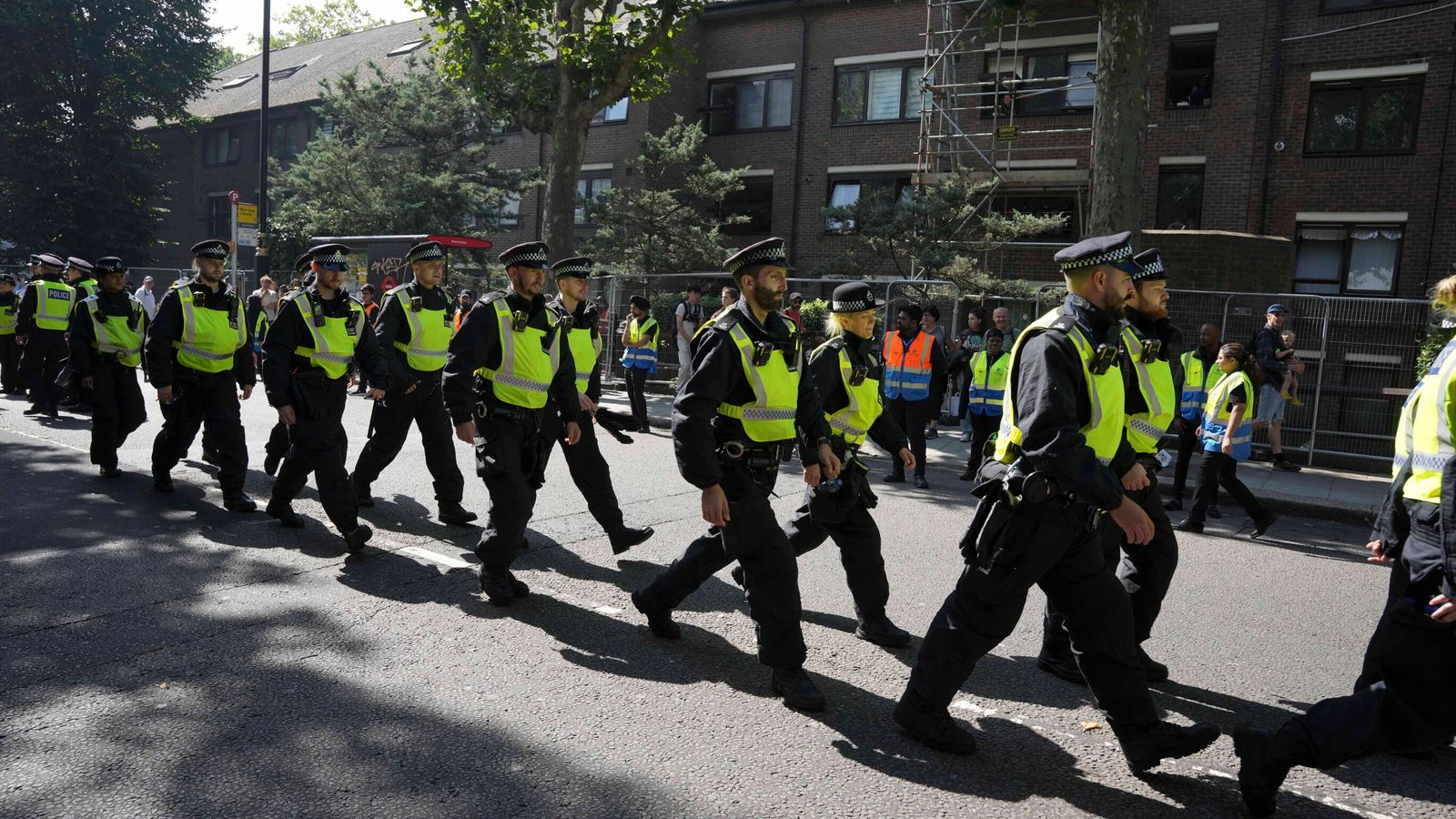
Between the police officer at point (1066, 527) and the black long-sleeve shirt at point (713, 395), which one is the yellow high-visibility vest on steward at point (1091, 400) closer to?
the police officer at point (1066, 527)

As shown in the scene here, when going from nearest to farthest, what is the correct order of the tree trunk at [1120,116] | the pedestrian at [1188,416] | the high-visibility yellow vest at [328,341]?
1. the high-visibility yellow vest at [328,341]
2. the pedestrian at [1188,416]
3. the tree trunk at [1120,116]

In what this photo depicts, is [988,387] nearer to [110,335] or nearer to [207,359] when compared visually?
[207,359]

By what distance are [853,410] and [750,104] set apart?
22331 millimetres

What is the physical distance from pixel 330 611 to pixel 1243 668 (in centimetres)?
457

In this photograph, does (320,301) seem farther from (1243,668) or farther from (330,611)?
(1243,668)

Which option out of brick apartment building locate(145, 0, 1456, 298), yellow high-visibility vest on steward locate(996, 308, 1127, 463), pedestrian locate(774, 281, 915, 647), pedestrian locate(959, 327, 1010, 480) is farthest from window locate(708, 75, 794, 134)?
yellow high-visibility vest on steward locate(996, 308, 1127, 463)

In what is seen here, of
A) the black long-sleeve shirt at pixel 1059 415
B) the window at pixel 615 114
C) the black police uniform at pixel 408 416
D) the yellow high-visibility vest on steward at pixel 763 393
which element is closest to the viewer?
the black long-sleeve shirt at pixel 1059 415

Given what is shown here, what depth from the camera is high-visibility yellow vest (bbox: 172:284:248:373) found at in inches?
288

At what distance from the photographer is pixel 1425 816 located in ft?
11.3

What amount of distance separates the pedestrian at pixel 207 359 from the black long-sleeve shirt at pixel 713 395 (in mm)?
4480

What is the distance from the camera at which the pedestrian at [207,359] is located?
726 cm

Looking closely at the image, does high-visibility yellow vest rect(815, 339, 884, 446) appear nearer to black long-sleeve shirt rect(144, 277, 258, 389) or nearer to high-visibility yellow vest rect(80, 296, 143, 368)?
black long-sleeve shirt rect(144, 277, 258, 389)

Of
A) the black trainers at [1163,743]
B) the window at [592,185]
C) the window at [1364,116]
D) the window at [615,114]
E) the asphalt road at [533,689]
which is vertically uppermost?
the window at [615,114]

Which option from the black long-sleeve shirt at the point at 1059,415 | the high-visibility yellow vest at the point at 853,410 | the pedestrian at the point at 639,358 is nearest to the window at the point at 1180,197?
the pedestrian at the point at 639,358
